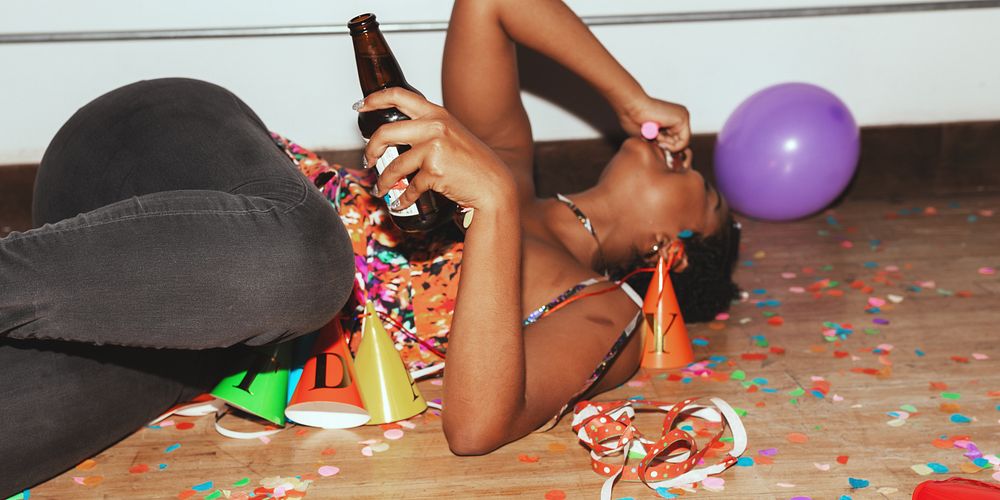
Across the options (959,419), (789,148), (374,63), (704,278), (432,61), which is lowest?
(959,419)

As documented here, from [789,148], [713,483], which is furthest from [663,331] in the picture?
[789,148]

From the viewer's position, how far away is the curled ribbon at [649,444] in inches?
48.6

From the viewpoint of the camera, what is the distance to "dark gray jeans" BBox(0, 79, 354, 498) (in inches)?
42.0

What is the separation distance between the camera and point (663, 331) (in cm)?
158

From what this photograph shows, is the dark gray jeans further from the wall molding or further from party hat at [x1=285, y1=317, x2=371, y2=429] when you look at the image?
the wall molding

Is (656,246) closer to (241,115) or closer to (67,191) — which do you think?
(241,115)

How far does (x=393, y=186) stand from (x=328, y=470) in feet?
1.45

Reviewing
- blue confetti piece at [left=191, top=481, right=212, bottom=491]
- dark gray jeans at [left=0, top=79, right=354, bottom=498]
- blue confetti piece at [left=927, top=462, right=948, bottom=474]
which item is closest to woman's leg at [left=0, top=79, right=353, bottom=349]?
dark gray jeans at [left=0, top=79, right=354, bottom=498]

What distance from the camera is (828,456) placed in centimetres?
129

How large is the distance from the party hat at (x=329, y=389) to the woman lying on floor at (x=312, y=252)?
11cm

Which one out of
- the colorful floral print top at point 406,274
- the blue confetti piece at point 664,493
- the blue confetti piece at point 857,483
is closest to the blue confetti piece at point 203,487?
the colorful floral print top at point 406,274

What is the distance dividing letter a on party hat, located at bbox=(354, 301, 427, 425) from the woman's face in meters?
0.53

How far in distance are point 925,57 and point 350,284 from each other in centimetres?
178

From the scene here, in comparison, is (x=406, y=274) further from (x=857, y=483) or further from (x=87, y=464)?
(x=857, y=483)
